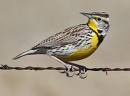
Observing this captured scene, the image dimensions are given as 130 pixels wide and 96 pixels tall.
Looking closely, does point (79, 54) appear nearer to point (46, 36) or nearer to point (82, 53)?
point (82, 53)

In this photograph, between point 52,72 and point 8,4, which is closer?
point 52,72

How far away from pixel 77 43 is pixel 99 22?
0.81 feet

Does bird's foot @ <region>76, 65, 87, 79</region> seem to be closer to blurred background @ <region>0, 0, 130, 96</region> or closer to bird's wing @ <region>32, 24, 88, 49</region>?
bird's wing @ <region>32, 24, 88, 49</region>

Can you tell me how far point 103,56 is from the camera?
40.3 feet

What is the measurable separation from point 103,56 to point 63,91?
1.45 m

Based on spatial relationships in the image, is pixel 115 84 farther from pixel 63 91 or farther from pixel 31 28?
pixel 31 28

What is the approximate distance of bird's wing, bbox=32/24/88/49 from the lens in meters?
6.56

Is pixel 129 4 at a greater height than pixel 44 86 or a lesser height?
greater

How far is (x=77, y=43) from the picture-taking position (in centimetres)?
661

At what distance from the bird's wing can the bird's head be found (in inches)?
6.3

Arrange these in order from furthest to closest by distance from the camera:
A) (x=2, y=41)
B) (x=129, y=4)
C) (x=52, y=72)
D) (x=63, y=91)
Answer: (x=129, y=4) → (x=2, y=41) → (x=52, y=72) → (x=63, y=91)

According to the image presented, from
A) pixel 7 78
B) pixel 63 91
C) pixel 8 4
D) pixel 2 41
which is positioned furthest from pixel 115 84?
pixel 8 4

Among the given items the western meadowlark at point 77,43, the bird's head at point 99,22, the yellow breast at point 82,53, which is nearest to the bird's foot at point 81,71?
the western meadowlark at point 77,43

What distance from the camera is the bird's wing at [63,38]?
21.5ft
